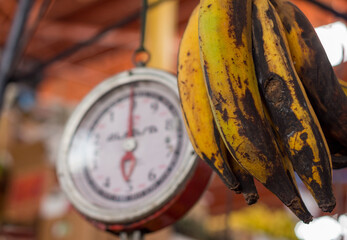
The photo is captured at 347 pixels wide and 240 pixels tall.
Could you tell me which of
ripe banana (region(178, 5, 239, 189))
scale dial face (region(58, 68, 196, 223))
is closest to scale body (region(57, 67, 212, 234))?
scale dial face (region(58, 68, 196, 223))

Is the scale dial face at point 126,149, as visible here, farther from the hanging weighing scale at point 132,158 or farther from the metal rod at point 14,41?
the metal rod at point 14,41

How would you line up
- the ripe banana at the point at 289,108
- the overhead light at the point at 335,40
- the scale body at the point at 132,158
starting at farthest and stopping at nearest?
the overhead light at the point at 335,40 → the scale body at the point at 132,158 → the ripe banana at the point at 289,108

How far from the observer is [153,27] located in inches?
150

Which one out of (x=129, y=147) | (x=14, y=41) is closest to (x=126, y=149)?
(x=129, y=147)

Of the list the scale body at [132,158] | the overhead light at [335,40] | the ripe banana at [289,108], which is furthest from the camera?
the overhead light at [335,40]

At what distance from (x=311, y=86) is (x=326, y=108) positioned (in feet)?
0.13

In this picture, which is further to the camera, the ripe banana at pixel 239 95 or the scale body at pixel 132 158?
the scale body at pixel 132 158

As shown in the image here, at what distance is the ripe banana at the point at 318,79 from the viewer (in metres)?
0.74

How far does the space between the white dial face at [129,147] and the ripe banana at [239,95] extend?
0.30 m

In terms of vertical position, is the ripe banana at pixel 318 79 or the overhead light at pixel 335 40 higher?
the overhead light at pixel 335 40

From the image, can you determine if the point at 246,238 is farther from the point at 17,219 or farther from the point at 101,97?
the point at 101,97

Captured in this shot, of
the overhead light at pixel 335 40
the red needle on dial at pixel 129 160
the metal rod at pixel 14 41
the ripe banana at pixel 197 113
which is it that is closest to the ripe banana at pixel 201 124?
the ripe banana at pixel 197 113

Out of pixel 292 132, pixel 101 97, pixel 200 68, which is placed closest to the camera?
pixel 292 132

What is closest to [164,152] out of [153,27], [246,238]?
[246,238]
